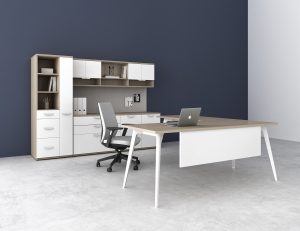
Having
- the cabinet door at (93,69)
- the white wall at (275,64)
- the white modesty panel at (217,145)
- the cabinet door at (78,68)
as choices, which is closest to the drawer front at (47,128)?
the cabinet door at (78,68)

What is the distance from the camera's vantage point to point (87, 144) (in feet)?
19.0

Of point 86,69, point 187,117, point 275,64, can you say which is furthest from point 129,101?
point 275,64

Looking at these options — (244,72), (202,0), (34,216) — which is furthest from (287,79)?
(34,216)

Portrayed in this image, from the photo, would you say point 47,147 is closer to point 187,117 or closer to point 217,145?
point 187,117

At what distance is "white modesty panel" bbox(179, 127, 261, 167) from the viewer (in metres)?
3.26

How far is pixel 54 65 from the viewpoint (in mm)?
5859

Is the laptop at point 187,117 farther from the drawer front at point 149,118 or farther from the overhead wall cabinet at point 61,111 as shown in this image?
the drawer front at point 149,118

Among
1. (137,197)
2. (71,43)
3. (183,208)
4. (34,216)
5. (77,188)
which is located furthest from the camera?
(71,43)

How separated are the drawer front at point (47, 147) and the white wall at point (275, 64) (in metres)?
5.72

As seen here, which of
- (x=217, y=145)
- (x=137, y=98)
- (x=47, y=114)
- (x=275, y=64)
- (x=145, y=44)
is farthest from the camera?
(x=275, y=64)

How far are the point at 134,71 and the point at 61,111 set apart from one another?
1765 mm

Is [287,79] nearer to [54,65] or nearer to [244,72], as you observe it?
[244,72]

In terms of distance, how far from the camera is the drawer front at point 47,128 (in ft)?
17.6

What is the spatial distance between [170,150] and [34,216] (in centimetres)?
389
